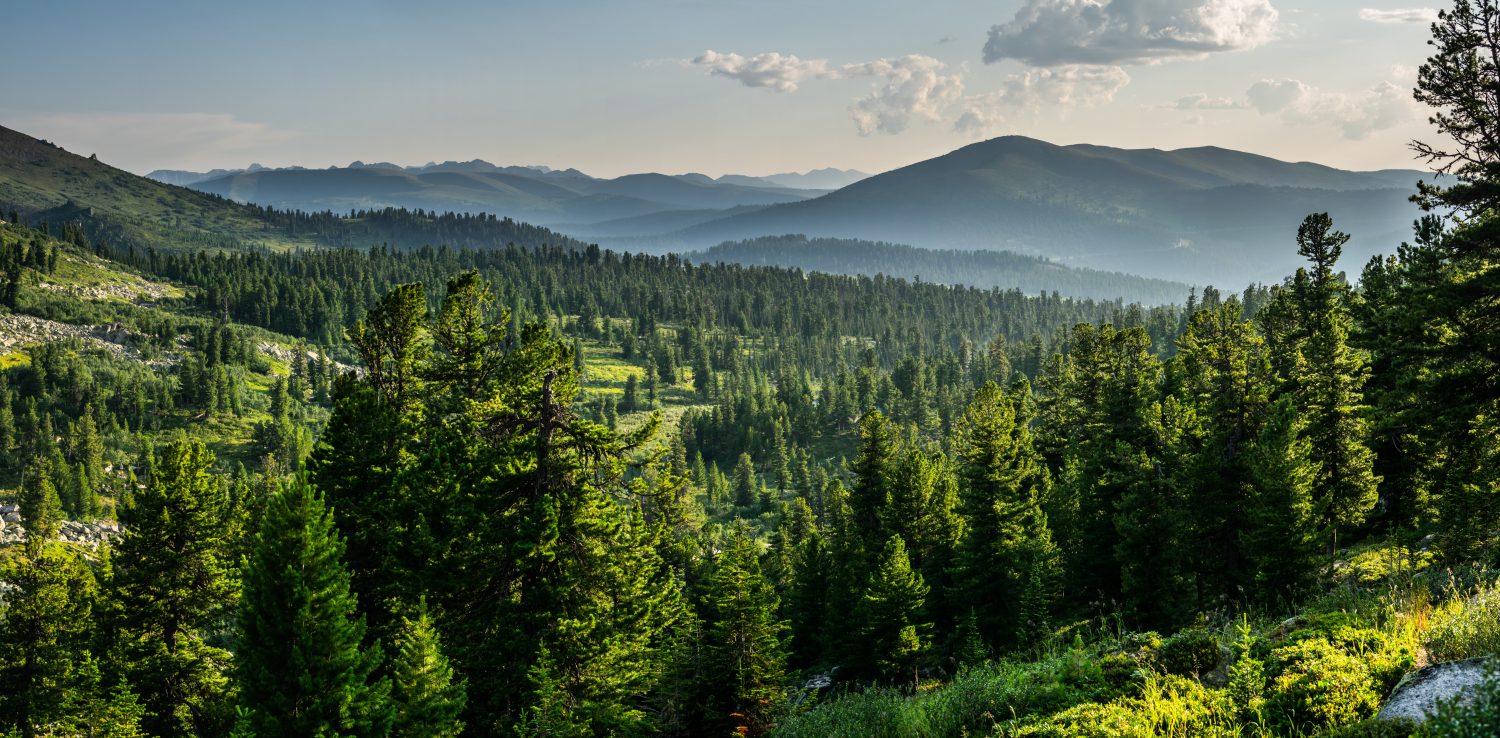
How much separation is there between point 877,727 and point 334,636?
12473mm

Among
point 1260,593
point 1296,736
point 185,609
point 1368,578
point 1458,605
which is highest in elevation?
point 1458,605

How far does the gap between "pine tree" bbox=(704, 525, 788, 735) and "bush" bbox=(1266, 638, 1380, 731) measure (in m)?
14.6

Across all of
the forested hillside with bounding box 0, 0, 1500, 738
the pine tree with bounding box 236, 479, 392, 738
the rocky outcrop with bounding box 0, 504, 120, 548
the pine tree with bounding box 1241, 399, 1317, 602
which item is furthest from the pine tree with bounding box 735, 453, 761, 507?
the pine tree with bounding box 236, 479, 392, 738

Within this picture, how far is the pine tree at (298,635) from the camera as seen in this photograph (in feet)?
57.7

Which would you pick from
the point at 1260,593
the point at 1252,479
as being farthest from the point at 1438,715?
the point at 1252,479

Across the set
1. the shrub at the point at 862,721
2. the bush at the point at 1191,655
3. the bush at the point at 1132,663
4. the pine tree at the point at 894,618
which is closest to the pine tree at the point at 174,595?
the shrub at the point at 862,721

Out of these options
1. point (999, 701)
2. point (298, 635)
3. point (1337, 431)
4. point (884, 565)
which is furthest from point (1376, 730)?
point (1337, 431)

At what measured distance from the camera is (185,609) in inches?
1137

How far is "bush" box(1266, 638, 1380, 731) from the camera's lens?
29.9ft

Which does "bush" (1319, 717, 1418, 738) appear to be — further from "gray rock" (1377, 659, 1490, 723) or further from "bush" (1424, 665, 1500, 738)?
"bush" (1424, 665, 1500, 738)

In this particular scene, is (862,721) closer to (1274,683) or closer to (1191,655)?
(1191,655)

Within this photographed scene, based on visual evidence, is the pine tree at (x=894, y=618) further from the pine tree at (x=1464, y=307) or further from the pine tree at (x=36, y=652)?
the pine tree at (x=36, y=652)

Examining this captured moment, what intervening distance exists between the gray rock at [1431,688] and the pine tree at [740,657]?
16.3 metres

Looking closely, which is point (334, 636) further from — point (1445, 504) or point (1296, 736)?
point (1445, 504)
